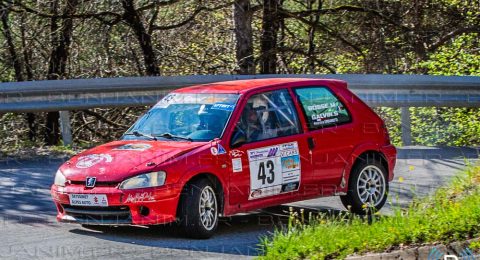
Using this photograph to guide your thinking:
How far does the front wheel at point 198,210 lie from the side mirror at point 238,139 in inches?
19.5

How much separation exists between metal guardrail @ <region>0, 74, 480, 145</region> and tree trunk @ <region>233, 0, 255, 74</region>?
2961 mm

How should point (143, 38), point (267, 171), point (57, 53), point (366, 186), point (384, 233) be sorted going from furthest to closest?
1. point (143, 38)
2. point (57, 53)
3. point (366, 186)
4. point (267, 171)
5. point (384, 233)

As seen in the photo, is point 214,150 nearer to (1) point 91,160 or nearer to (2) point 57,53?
(1) point 91,160

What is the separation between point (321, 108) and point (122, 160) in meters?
2.36

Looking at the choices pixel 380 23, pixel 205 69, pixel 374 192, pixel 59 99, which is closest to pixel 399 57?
pixel 380 23

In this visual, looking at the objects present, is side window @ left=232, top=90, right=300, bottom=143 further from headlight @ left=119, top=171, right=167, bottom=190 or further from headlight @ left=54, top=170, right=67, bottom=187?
headlight @ left=54, top=170, right=67, bottom=187

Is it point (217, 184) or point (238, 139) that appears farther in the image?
point (238, 139)

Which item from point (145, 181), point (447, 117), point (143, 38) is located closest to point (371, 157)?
point (145, 181)

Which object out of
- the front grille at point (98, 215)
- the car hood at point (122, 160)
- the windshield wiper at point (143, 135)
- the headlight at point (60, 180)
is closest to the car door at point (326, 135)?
the car hood at point (122, 160)

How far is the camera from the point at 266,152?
31.9ft

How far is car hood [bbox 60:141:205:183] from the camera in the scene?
29.6ft

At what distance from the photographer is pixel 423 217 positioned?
7.97 m

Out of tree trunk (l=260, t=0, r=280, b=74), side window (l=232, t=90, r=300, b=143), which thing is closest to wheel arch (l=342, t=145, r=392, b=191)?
side window (l=232, t=90, r=300, b=143)

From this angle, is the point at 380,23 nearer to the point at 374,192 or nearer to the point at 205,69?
the point at 205,69
